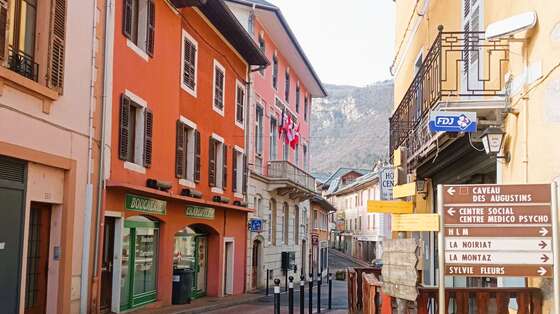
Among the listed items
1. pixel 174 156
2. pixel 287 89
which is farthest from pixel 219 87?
pixel 287 89

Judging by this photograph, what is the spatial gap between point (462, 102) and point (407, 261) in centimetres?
213

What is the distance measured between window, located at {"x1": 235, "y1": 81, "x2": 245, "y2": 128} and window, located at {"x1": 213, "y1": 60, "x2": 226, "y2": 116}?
1.97 metres

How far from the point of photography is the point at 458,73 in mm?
10984

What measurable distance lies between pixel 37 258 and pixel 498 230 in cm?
881

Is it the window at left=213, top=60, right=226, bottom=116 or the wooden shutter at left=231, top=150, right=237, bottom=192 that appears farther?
the wooden shutter at left=231, top=150, right=237, bottom=192

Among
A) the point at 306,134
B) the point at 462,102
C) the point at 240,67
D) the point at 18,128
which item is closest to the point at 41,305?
the point at 18,128

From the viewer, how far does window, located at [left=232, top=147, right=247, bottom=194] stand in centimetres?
2592

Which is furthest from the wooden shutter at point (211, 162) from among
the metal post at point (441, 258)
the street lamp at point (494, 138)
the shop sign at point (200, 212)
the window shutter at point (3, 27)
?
the metal post at point (441, 258)

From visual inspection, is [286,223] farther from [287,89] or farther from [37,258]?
[37,258]

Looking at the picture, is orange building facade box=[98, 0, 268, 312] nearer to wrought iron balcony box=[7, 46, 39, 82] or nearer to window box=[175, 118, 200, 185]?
window box=[175, 118, 200, 185]

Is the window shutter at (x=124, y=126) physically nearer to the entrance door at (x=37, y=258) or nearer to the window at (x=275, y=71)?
the entrance door at (x=37, y=258)

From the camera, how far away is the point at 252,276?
2909 centimetres

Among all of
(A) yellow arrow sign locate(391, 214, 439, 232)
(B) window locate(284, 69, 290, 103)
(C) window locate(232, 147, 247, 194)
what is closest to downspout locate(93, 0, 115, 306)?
(A) yellow arrow sign locate(391, 214, 439, 232)

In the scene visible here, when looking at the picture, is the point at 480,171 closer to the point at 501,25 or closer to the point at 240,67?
the point at 501,25
